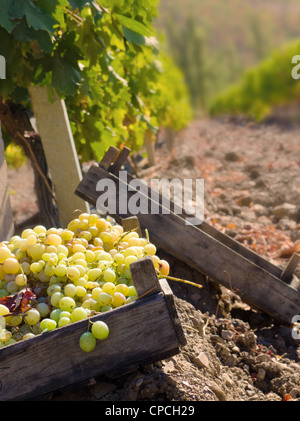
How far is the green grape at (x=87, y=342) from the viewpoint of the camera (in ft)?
6.48

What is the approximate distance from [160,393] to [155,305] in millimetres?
362

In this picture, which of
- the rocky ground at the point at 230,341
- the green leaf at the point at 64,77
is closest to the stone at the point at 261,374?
the rocky ground at the point at 230,341

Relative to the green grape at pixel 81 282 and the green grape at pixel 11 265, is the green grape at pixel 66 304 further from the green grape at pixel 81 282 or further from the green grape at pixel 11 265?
the green grape at pixel 11 265

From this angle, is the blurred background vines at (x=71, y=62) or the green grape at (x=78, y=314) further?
the blurred background vines at (x=71, y=62)

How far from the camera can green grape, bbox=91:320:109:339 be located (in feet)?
6.48

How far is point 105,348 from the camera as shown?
81.2 inches

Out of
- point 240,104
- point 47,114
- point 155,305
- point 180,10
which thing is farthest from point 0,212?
point 180,10

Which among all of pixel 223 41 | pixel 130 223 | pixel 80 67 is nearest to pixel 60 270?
pixel 130 223

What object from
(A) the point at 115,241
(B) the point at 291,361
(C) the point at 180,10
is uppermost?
(C) the point at 180,10

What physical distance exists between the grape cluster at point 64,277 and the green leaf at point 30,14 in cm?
115

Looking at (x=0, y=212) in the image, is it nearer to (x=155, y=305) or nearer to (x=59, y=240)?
(x=59, y=240)

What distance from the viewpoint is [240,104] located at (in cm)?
3603

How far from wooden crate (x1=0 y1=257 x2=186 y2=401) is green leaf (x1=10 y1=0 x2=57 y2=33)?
1580mm

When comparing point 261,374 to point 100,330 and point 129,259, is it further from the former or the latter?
point 100,330
